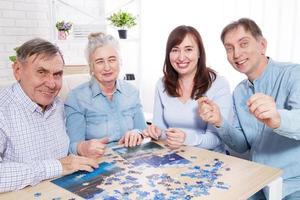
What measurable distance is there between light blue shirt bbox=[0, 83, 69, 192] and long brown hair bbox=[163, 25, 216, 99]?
833 mm

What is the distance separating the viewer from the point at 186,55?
2.11 meters

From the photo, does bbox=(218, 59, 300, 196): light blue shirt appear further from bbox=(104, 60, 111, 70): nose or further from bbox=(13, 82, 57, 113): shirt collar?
bbox=(13, 82, 57, 113): shirt collar

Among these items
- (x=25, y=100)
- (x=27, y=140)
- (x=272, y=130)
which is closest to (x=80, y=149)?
(x=27, y=140)

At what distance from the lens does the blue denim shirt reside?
1912 millimetres

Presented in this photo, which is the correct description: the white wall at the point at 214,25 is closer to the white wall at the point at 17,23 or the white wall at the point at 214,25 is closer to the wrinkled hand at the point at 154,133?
the white wall at the point at 17,23

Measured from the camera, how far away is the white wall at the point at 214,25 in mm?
3024

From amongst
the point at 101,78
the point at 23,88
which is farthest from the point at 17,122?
the point at 101,78

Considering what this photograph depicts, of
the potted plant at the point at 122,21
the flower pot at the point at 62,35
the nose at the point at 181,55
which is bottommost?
the nose at the point at 181,55

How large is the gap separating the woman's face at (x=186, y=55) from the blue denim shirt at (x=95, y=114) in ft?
1.39

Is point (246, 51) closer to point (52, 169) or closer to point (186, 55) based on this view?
point (186, 55)

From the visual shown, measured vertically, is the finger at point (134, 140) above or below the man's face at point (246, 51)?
below

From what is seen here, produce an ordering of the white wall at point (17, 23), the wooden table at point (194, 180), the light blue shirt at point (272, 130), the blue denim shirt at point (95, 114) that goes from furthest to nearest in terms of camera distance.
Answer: the white wall at point (17, 23) → the blue denim shirt at point (95, 114) → the light blue shirt at point (272, 130) → the wooden table at point (194, 180)

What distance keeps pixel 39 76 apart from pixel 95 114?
1.73ft

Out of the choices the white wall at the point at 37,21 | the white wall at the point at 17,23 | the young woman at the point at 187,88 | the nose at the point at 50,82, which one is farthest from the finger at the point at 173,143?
the white wall at the point at 17,23
